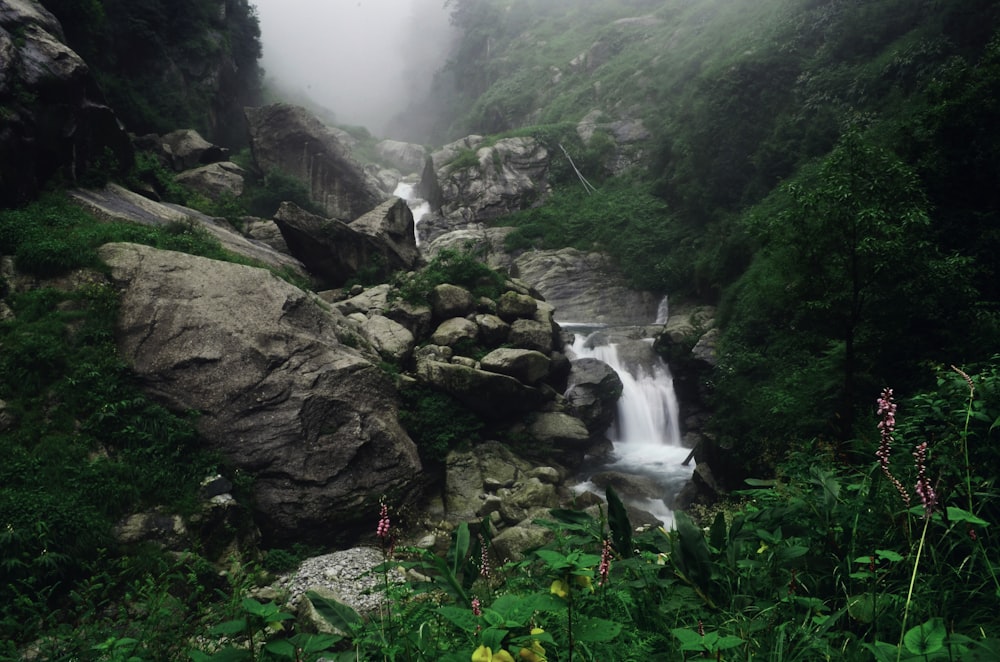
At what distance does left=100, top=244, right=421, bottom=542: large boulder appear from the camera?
11047 millimetres

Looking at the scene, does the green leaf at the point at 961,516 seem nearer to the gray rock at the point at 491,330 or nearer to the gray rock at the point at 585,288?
the gray rock at the point at 491,330

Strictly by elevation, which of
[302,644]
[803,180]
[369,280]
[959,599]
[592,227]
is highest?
[592,227]

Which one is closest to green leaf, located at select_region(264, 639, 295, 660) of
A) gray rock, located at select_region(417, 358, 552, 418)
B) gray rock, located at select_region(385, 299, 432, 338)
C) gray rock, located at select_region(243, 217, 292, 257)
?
Result: gray rock, located at select_region(417, 358, 552, 418)

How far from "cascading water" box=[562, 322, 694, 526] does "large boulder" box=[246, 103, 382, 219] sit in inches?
793

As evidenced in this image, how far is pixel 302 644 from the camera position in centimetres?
185

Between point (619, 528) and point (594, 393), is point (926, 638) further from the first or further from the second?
point (594, 393)

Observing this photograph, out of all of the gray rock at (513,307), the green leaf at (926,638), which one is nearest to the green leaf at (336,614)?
the green leaf at (926,638)

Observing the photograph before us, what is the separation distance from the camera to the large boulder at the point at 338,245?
20.1 meters

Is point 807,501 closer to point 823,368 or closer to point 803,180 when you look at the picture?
point 823,368

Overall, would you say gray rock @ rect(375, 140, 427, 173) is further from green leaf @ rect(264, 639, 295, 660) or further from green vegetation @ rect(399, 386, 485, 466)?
green leaf @ rect(264, 639, 295, 660)

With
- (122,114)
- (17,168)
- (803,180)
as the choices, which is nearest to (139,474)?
(17,168)

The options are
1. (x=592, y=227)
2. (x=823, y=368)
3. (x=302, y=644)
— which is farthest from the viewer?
(x=592, y=227)

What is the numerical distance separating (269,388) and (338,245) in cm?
1000

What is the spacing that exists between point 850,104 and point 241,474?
23.1 meters
